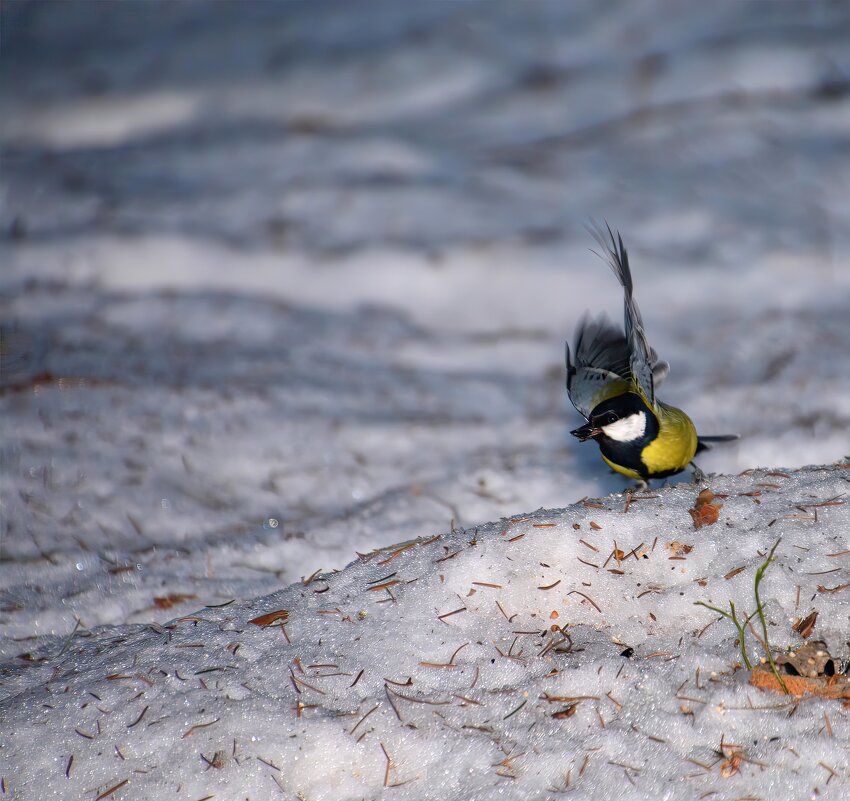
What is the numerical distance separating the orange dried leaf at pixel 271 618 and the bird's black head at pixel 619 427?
1270 mm

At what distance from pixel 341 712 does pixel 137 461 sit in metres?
2.24

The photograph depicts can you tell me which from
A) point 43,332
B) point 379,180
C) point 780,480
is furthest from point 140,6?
point 780,480

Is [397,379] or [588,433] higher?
[588,433]

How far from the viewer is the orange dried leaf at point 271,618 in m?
2.27

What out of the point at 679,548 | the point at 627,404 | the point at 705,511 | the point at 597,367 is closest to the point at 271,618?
the point at 679,548

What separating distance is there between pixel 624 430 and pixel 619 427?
0.08 ft

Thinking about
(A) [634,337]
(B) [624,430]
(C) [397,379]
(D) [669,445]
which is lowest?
(C) [397,379]

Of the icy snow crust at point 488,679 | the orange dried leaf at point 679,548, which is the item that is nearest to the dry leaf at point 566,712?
the icy snow crust at point 488,679

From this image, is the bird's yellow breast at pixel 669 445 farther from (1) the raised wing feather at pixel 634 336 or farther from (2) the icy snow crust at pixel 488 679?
(2) the icy snow crust at pixel 488 679

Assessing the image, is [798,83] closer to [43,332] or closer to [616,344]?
[616,344]

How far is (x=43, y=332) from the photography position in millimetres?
4492

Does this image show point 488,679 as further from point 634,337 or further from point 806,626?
point 634,337

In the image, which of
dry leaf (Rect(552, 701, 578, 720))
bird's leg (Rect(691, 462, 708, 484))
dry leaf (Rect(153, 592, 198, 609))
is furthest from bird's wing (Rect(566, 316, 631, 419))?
dry leaf (Rect(153, 592, 198, 609))

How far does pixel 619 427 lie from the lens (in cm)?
284
